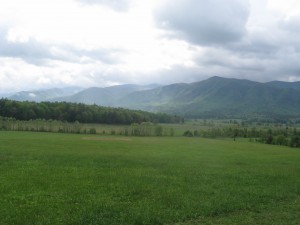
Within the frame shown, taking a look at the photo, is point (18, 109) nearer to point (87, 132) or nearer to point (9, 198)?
point (87, 132)

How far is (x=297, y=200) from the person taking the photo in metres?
33.2

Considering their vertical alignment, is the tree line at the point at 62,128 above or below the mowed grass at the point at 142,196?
above

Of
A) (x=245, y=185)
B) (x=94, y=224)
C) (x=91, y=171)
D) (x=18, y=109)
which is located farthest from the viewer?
(x=18, y=109)

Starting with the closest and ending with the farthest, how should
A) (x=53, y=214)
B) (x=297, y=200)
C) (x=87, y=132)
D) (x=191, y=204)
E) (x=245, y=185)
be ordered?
(x=53, y=214) → (x=191, y=204) → (x=297, y=200) → (x=245, y=185) → (x=87, y=132)

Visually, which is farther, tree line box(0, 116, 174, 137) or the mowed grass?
tree line box(0, 116, 174, 137)

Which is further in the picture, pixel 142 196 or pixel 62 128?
pixel 62 128

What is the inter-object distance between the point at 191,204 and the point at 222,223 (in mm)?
4789

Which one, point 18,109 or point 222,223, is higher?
point 18,109

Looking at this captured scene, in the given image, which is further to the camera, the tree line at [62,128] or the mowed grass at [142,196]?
the tree line at [62,128]

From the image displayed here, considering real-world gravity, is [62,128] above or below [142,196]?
above

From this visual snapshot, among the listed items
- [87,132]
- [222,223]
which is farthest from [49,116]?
[222,223]

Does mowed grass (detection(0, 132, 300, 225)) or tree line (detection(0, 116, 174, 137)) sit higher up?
tree line (detection(0, 116, 174, 137))

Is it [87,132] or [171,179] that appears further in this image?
[87,132]

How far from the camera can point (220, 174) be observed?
46.9 metres
